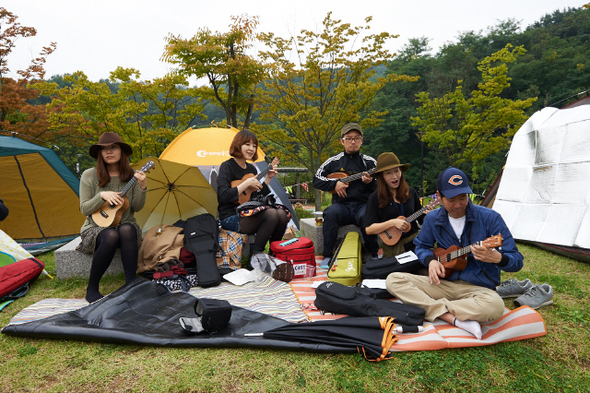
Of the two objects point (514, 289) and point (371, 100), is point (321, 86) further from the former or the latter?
point (514, 289)

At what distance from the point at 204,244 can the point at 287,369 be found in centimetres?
195

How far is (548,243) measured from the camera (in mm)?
4191

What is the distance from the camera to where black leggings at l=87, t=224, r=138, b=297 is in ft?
10.2

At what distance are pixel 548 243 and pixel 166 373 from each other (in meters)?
4.50

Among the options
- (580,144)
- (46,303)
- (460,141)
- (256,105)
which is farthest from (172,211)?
(460,141)

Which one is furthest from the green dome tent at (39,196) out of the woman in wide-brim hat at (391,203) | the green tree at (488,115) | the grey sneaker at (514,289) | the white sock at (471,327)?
the green tree at (488,115)

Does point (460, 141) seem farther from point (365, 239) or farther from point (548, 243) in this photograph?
point (365, 239)

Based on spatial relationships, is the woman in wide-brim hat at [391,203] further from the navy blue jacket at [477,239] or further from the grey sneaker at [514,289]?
the grey sneaker at [514,289]

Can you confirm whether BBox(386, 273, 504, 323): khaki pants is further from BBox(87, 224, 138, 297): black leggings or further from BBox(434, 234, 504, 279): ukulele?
BBox(87, 224, 138, 297): black leggings

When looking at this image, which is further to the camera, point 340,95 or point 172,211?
point 340,95

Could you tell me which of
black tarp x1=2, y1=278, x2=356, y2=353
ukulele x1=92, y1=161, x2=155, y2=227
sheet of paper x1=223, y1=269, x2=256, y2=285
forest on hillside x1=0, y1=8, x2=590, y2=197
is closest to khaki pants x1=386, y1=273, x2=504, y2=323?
black tarp x1=2, y1=278, x2=356, y2=353

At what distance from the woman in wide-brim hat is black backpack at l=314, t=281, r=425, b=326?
3.35ft

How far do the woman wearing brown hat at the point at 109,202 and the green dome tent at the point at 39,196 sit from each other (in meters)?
2.36

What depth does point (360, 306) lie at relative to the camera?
2.48 m
